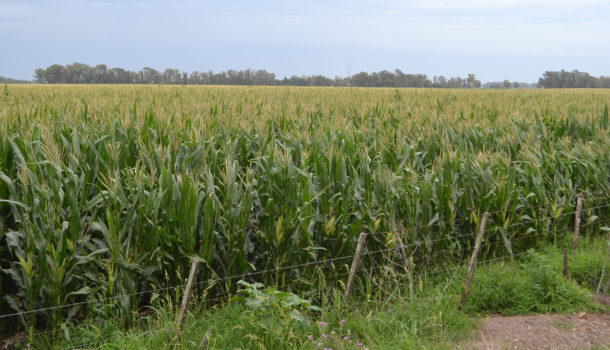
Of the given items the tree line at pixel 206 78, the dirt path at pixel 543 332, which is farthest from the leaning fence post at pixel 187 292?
the tree line at pixel 206 78

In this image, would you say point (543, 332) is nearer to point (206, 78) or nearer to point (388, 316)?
point (388, 316)

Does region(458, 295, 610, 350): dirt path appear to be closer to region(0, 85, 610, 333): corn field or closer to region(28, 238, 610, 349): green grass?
region(28, 238, 610, 349): green grass

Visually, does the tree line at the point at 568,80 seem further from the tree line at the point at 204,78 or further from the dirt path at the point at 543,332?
the dirt path at the point at 543,332

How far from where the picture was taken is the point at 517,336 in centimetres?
450

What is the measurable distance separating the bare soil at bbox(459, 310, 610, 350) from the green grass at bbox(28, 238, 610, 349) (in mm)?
118

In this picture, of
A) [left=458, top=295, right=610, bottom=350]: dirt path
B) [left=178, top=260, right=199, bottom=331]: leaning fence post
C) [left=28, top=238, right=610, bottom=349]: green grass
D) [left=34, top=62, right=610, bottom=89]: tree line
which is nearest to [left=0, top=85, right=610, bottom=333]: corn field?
[left=28, top=238, right=610, bottom=349]: green grass

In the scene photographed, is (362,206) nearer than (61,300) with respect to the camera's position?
No

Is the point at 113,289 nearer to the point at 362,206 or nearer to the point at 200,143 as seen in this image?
the point at 200,143

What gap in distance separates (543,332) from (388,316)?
4.66 feet

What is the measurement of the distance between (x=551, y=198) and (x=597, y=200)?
3.25ft

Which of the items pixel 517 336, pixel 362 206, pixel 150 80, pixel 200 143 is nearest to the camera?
pixel 517 336

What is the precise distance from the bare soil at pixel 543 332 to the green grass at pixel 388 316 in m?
0.12

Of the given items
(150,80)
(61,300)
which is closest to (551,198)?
(61,300)

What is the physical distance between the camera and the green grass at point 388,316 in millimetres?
3871
